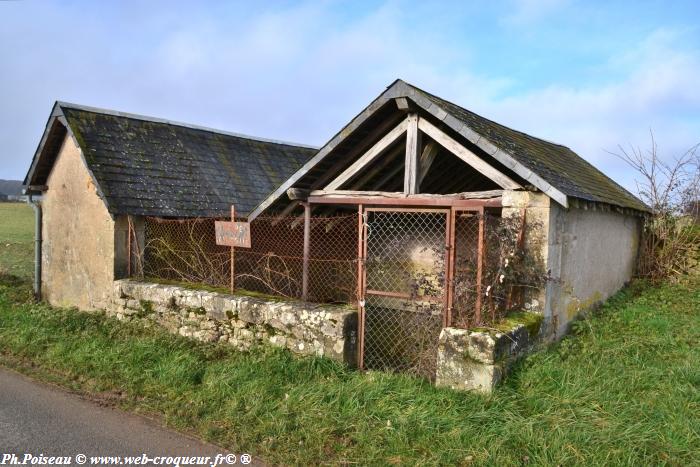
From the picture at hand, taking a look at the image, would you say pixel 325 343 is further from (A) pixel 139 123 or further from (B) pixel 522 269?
(A) pixel 139 123

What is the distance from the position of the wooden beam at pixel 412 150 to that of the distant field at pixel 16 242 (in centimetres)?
1071

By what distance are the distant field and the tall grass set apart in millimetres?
7597

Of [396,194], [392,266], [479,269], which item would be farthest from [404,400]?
[392,266]

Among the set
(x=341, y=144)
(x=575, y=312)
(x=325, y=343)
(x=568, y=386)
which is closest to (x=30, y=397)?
(x=325, y=343)

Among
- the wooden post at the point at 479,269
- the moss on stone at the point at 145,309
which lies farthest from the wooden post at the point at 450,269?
the moss on stone at the point at 145,309

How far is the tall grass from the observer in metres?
4.18

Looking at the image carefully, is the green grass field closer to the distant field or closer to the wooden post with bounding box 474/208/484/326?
the wooden post with bounding box 474/208/484/326

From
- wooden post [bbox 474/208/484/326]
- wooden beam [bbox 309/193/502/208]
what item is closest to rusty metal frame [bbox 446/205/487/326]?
wooden post [bbox 474/208/484/326]

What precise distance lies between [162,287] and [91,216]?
2.68 metres

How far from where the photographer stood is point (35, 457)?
13.9 ft

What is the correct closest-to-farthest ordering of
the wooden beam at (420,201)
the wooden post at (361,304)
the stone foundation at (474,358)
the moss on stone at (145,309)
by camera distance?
the stone foundation at (474,358)
the wooden post at (361,304)
the wooden beam at (420,201)
the moss on stone at (145,309)

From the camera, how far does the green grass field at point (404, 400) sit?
4176 mm

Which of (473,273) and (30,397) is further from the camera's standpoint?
(473,273)

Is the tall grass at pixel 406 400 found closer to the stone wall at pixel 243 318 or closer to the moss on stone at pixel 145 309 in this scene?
the stone wall at pixel 243 318
